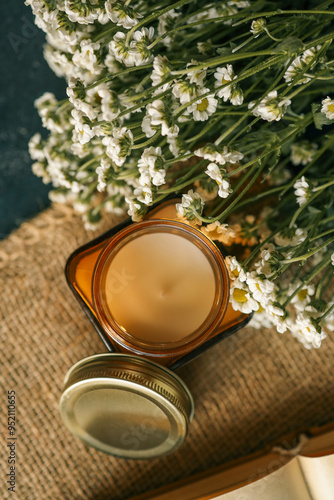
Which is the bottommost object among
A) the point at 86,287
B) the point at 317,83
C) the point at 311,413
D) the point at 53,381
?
the point at 311,413

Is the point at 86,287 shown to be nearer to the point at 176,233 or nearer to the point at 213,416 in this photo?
the point at 176,233

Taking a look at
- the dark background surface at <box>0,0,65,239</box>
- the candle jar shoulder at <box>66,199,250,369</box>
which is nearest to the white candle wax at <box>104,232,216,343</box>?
the candle jar shoulder at <box>66,199,250,369</box>

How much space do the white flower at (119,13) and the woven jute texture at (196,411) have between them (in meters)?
0.36

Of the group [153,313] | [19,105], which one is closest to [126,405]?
[153,313]

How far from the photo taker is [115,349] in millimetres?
499

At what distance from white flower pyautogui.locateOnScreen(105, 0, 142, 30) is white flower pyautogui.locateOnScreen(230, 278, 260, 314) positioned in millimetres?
203

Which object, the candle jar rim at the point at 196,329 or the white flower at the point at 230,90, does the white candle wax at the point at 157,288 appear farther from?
the white flower at the point at 230,90

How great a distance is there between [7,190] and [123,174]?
1.05 feet

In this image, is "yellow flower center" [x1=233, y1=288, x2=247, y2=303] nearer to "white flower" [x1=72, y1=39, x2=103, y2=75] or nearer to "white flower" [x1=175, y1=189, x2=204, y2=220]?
"white flower" [x1=175, y1=189, x2=204, y2=220]

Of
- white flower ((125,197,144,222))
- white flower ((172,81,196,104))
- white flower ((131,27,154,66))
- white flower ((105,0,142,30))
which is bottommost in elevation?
white flower ((125,197,144,222))

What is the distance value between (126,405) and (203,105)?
1.00 ft

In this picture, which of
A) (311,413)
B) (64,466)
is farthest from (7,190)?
(311,413)

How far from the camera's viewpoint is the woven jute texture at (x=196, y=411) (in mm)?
573

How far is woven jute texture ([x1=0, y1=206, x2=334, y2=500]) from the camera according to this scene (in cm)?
57
